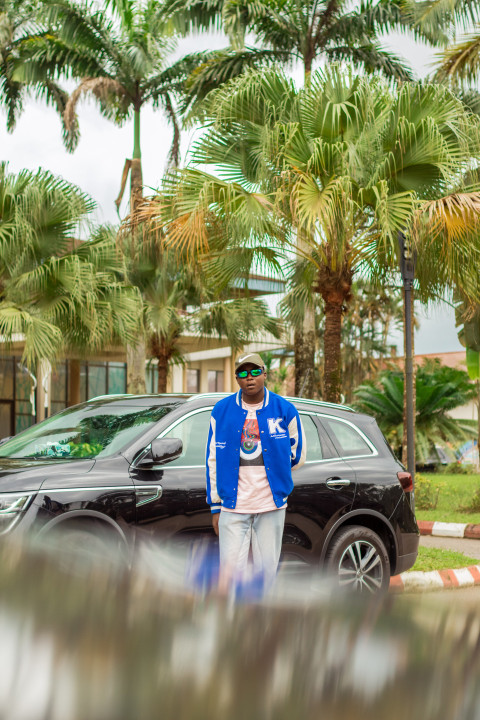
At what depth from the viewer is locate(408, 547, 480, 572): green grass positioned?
864 cm

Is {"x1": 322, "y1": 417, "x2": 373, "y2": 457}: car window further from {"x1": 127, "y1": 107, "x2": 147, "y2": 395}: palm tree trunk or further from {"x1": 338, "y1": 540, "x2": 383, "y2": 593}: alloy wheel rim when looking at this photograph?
{"x1": 127, "y1": 107, "x2": 147, "y2": 395}: palm tree trunk

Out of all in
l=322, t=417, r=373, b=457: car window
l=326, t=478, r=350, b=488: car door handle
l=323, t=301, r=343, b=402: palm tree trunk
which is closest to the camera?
l=326, t=478, r=350, b=488: car door handle

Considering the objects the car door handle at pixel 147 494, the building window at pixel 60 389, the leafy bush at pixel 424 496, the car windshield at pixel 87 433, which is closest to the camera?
the car door handle at pixel 147 494

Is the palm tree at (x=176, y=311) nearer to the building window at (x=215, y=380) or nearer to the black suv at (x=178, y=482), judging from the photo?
the black suv at (x=178, y=482)

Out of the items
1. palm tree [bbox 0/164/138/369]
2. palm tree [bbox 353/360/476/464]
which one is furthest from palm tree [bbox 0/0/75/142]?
palm tree [bbox 353/360/476/464]

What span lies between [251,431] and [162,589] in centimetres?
428

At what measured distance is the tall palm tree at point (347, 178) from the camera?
1062cm

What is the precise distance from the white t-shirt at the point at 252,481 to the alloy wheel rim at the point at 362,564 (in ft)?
5.72

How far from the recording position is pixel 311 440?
6746mm

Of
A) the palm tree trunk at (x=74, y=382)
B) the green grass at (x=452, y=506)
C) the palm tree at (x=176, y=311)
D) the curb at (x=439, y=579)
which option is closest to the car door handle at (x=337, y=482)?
the curb at (x=439, y=579)

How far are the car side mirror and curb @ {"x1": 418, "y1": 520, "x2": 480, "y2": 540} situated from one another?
7.31 metres

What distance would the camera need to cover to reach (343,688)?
604mm

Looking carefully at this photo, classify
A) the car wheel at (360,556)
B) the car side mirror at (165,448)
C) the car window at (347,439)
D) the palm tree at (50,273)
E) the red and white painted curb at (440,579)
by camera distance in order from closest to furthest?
the car side mirror at (165,448), the car wheel at (360,556), the car window at (347,439), the red and white painted curb at (440,579), the palm tree at (50,273)

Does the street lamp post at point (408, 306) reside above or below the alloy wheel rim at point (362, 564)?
above
